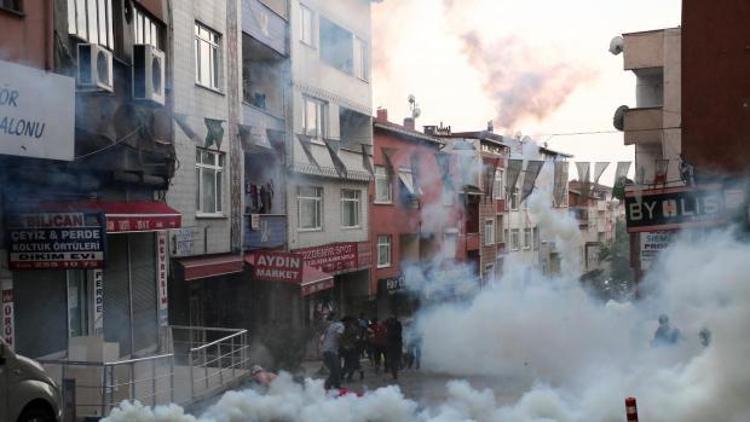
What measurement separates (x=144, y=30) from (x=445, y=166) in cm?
1602

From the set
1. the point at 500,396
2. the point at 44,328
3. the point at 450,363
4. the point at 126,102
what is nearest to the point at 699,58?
the point at 450,363

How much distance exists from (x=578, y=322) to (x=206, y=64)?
9163 mm

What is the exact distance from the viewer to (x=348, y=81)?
2195 cm

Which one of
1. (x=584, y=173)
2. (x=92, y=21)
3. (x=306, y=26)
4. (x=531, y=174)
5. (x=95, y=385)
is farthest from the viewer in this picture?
(x=531, y=174)

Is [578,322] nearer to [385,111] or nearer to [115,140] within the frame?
[115,140]

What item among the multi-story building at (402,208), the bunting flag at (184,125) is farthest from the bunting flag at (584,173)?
the bunting flag at (184,125)

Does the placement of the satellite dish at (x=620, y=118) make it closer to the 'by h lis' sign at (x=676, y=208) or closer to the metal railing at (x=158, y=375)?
the 'by h lis' sign at (x=676, y=208)

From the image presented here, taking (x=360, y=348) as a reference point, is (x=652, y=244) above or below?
above

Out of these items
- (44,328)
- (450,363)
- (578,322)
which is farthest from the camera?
(450,363)

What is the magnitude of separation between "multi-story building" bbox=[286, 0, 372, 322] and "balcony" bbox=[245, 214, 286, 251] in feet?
1.20

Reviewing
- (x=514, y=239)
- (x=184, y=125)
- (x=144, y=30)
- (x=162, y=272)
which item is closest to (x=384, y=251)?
(x=514, y=239)

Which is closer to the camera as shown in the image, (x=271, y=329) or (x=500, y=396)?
(x=500, y=396)

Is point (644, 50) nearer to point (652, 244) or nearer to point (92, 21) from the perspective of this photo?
point (652, 244)

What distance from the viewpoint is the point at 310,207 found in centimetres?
2180
